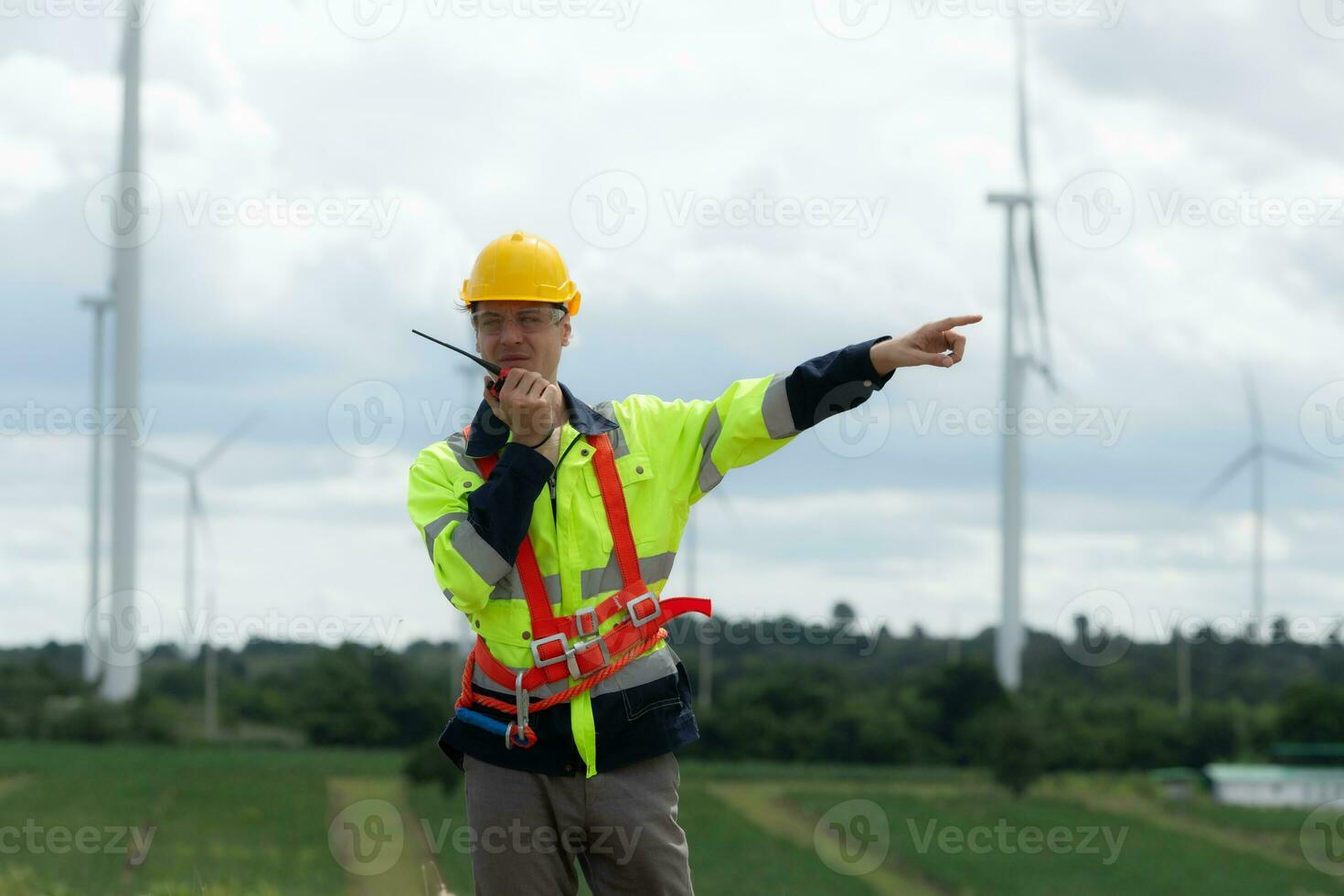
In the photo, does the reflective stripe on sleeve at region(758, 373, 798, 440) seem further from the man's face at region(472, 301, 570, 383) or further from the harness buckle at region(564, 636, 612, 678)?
the harness buckle at region(564, 636, 612, 678)

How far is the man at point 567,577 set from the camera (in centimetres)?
593

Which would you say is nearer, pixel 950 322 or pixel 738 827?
pixel 950 322

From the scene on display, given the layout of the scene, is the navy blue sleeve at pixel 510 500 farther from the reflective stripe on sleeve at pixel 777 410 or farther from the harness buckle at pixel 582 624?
the reflective stripe on sleeve at pixel 777 410

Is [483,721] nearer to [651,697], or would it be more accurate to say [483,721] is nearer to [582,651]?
[582,651]

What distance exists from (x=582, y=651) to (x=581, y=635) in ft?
0.19

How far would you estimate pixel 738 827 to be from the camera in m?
58.0

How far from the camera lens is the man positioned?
5.93 meters

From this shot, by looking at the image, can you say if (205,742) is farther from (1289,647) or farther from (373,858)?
(1289,647)

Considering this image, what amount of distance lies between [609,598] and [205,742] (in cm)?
7493

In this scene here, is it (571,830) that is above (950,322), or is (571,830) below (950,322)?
below

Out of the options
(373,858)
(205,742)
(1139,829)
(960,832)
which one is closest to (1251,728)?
(1139,829)

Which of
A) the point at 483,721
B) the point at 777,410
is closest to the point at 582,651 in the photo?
the point at 483,721

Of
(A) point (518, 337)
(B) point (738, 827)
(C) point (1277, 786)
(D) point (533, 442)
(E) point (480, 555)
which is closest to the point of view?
(E) point (480, 555)

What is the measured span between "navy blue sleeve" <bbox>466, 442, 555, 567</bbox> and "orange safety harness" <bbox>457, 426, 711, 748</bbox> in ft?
0.68
